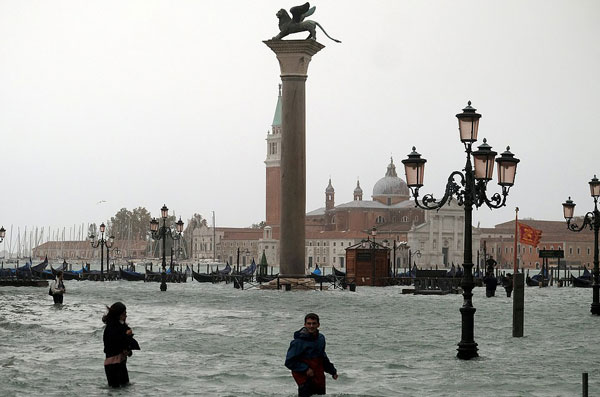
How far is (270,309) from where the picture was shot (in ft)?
91.0

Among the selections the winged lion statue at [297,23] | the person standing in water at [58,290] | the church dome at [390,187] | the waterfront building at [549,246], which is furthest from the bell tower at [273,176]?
the person standing in water at [58,290]

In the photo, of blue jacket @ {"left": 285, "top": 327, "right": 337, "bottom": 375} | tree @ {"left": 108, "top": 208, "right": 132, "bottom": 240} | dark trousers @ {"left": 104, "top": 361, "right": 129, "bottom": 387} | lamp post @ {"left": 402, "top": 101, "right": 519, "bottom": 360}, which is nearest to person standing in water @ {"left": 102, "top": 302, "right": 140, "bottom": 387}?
dark trousers @ {"left": 104, "top": 361, "right": 129, "bottom": 387}

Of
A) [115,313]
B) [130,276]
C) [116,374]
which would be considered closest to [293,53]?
[130,276]

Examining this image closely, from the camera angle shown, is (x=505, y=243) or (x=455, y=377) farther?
(x=505, y=243)

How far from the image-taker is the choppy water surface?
469 inches

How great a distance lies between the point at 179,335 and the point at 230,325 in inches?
120

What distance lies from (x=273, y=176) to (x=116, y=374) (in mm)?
118032

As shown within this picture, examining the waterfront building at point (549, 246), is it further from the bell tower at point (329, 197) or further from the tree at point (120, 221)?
the tree at point (120, 221)

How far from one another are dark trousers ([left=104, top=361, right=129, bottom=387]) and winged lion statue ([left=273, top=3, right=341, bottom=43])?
3026 cm

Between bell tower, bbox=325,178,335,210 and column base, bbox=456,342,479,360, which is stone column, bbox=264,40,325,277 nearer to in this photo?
column base, bbox=456,342,479,360

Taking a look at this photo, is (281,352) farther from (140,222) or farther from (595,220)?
(140,222)

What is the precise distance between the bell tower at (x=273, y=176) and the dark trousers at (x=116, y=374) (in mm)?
111123

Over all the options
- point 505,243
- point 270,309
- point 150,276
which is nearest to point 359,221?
point 505,243

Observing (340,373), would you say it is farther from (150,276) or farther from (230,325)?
(150,276)
